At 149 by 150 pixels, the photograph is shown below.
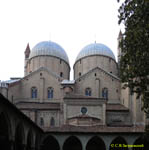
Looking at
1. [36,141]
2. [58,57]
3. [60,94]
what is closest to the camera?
[36,141]

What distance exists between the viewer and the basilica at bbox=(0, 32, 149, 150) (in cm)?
2895

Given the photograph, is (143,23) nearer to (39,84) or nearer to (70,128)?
(70,128)

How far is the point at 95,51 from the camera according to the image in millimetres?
45875

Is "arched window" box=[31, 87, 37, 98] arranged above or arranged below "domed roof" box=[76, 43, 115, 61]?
below

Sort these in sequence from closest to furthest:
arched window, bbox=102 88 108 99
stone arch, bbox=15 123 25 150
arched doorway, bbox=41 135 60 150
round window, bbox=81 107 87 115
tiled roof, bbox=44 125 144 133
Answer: stone arch, bbox=15 123 25 150
tiled roof, bbox=44 125 144 133
arched doorway, bbox=41 135 60 150
round window, bbox=81 107 87 115
arched window, bbox=102 88 108 99

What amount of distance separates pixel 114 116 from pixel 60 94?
694 cm

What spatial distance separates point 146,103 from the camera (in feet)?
52.3

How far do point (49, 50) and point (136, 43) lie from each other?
30.3 metres

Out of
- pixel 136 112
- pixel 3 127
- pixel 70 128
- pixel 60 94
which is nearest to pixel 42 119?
pixel 60 94

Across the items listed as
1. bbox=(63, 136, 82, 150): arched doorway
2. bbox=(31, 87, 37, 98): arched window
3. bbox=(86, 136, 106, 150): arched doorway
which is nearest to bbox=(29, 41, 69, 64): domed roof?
bbox=(31, 87, 37, 98): arched window

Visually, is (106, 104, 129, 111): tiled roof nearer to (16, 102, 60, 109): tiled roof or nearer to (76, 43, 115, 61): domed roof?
(16, 102, 60, 109): tiled roof

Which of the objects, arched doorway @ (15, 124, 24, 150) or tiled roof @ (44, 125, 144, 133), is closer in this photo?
arched doorway @ (15, 124, 24, 150)

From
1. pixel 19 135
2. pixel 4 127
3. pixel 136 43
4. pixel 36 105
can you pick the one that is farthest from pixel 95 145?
pixel 136 43

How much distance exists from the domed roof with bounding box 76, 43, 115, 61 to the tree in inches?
1147
